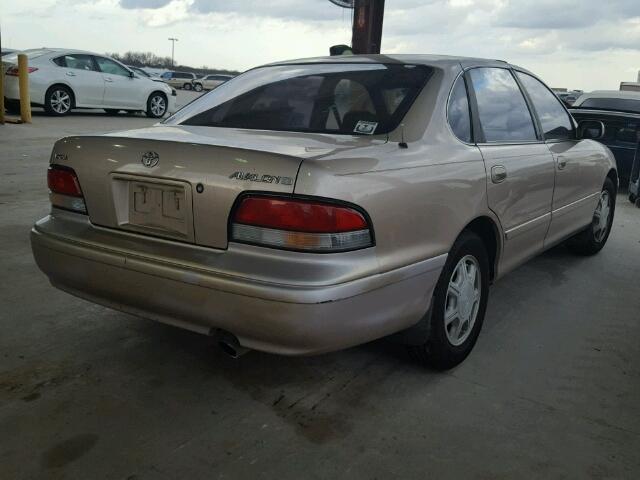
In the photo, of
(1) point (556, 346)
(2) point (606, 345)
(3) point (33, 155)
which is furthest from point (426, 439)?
(3) point (33, 155)

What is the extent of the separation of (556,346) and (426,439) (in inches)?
51.6

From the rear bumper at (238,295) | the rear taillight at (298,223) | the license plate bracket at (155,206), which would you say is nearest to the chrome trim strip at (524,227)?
the rear bumper at (238,295)

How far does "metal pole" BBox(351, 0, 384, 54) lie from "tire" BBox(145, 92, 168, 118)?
682 centimetres

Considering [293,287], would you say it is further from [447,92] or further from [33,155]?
[33,155]

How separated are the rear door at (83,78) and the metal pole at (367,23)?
643 centimetres

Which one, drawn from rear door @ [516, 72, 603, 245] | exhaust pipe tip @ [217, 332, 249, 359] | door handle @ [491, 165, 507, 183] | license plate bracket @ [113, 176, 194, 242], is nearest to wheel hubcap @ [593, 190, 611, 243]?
rear door @ [516, 72, 603, 245]

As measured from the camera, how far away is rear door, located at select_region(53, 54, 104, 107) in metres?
13.1

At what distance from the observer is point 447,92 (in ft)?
9.69

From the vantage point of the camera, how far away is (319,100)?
304cm

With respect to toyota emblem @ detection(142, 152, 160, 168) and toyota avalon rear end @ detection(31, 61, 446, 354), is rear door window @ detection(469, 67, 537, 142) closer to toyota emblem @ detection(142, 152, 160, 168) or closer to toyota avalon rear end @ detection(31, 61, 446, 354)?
toyota avalon rear end @ detection(31, 61, 446, 354)

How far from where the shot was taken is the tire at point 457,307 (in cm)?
281

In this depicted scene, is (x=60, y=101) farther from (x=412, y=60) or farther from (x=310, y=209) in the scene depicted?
(x=310, y=209)

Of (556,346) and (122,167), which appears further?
(556,346)

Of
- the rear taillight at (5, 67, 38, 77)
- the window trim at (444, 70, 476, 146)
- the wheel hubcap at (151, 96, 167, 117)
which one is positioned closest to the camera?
the window trim at (444, 70, 476, 146)
